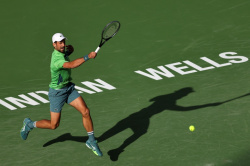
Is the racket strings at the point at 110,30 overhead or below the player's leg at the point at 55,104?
overhead

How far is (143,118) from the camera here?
15.6 metres

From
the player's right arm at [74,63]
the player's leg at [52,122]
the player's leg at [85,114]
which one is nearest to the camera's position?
the player's right arm at [74,63]

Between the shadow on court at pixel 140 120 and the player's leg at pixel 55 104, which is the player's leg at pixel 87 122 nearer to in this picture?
the player's leg at pixel 55 104

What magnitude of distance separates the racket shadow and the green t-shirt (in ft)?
5.91

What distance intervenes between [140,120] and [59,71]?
9.43 ft

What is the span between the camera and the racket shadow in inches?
567

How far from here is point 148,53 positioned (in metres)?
19.6

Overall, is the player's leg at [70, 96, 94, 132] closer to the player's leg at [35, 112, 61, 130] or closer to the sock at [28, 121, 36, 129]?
the player's leg at [35, 112, 61, 130]

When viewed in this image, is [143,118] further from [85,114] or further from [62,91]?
[62,91]

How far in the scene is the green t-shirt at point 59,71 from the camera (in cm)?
1330

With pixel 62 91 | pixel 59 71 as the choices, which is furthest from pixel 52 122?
pixel 59 71

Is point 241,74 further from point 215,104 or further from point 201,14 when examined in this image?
point 201,14

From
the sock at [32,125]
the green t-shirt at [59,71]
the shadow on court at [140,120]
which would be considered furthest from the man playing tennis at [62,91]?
the shadow on court at [140,120]

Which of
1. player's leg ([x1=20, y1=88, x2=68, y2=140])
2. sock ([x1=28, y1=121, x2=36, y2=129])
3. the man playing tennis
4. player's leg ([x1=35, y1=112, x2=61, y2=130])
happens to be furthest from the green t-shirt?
sock ([x1=28, y1=121, x2=36, y2=129])
